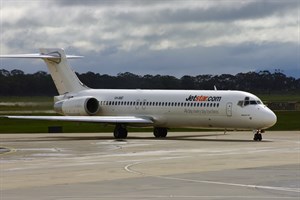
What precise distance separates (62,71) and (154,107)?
858 cm

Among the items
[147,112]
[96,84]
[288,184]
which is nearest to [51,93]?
[96,84]

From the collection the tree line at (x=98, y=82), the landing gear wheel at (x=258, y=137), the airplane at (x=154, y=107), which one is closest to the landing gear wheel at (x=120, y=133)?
the airplane at (x=154, y=107)

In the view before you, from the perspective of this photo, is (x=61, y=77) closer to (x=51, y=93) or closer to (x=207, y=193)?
(x=51, y=93)

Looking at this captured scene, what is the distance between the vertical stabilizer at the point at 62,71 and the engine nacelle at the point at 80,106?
1.95 metres

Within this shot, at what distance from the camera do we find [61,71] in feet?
183

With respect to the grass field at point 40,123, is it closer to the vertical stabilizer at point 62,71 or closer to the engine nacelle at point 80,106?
the vertical stabilizer at point 62,71

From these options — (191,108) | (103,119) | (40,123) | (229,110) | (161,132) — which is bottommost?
(161,132)

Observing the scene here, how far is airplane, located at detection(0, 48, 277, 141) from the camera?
46.3 meters

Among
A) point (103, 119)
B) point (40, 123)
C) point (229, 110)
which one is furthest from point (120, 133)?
point (40, 123)

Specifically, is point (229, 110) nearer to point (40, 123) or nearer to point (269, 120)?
point (269, 120)

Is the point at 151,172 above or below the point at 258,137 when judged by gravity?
below

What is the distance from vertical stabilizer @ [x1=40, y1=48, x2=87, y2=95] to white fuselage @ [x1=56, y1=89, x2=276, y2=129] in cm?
230

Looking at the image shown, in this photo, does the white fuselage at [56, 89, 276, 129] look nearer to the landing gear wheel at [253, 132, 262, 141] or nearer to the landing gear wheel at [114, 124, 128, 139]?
the landing gear wheel at [253, 132, 262, 141]

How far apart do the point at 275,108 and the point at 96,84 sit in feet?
108
